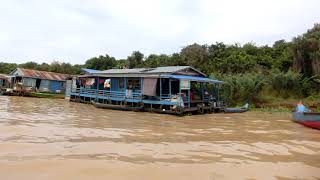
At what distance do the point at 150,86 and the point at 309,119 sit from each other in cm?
898

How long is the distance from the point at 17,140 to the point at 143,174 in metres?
4.03

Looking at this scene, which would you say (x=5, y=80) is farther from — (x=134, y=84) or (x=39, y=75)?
(x=134, y=84)

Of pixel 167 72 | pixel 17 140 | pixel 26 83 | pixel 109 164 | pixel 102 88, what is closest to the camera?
pixel 109 164

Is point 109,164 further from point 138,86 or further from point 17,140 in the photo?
point 138,86

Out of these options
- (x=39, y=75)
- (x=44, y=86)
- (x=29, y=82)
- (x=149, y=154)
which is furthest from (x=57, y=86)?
(x=149, y=154)

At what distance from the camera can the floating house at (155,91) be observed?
19.2m

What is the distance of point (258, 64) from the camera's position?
30109mm

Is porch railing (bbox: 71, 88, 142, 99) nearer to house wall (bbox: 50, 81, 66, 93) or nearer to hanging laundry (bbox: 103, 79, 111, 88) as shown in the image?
hanging laundry (bbox: 103, 79, 111, 88)

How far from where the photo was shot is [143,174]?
5781 mm

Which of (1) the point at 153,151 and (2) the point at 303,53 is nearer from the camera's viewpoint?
(1) the point at 153,151

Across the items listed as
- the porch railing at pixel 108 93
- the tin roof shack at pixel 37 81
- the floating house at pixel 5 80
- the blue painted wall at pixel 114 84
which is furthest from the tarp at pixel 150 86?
the floating house at pixel 5 80

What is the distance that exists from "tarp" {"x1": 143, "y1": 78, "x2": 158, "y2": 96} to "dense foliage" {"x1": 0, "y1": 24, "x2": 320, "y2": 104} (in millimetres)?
6290

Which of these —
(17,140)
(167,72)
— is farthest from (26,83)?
(17,140)

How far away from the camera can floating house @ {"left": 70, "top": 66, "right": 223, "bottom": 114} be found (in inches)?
757
